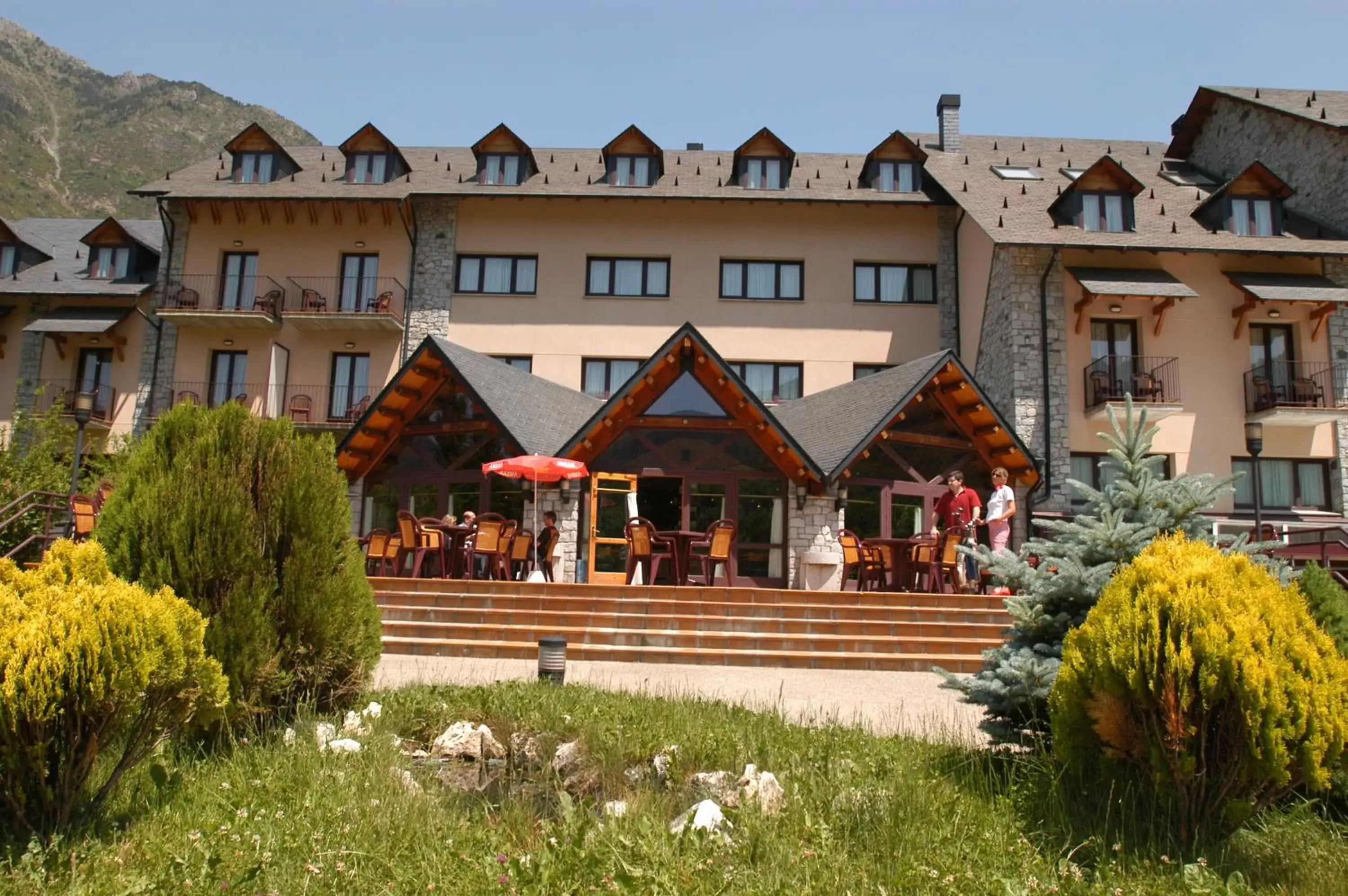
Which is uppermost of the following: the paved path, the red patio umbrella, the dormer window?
the dormer window

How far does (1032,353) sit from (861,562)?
10.3 metres

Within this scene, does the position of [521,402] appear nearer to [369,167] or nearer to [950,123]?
[369,167]

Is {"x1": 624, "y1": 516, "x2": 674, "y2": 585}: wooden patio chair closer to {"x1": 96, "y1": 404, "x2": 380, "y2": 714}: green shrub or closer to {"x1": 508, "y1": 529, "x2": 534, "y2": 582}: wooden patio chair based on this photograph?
{"x1": 508, "y1": 529, "x2": 534, "y2": 582}: wooden patio chair

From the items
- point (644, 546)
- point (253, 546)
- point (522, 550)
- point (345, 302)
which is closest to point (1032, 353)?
point (644, 546)

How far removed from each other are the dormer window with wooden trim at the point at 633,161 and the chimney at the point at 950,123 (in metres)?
8.92

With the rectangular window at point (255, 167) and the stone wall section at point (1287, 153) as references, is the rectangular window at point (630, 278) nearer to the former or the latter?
the rectangular window at point (255, 167)

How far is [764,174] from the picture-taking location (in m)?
26.3

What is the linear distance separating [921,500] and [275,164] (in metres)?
20.3

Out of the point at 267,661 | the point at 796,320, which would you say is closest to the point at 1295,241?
the point at 796,320

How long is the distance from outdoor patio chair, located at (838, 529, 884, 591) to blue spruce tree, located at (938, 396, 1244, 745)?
8411mm

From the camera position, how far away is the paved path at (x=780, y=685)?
295 inches

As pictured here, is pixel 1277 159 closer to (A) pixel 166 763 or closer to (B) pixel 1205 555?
(B) pixel 1205 555

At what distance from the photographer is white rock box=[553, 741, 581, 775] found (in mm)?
6289

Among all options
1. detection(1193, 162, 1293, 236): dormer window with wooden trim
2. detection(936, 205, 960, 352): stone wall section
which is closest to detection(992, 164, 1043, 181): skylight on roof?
detection(936, 205, 960, 352): stone wall section
